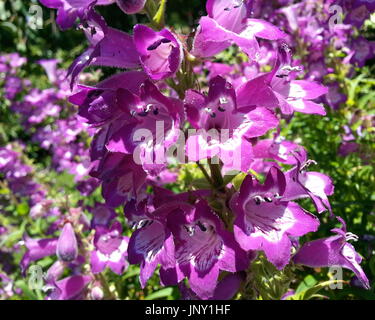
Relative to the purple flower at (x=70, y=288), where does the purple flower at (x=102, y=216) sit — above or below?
above

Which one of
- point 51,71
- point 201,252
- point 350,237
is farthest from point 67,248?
point 51,71

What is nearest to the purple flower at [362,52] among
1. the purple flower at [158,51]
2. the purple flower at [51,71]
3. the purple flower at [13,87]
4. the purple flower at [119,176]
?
the purple flower at [158,51]

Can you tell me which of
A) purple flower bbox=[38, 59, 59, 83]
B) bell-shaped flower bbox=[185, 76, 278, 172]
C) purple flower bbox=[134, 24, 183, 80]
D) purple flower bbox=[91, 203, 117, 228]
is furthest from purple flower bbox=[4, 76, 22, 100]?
bell-shaped flower bbox=[185, 76, 278, 172]

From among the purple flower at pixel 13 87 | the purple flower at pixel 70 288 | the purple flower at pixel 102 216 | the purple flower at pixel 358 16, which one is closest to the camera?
the purple flower at pixel 70 288

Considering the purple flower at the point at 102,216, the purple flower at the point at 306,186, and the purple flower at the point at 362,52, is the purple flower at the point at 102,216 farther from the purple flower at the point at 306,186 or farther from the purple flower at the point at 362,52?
the purple flower at the point at 362,52

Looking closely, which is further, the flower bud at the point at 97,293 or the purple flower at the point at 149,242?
the flower bud at the point at 97,293

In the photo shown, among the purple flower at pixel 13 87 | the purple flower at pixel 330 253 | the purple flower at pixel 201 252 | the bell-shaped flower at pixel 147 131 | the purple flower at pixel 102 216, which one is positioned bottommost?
the purple flower at pixel 13 87

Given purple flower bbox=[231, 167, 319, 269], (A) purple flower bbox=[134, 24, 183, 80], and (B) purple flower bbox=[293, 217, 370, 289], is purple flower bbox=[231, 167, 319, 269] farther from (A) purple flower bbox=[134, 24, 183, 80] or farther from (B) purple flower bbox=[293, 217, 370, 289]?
(A) purple flower bbox=[134, 24, 183, 80]
